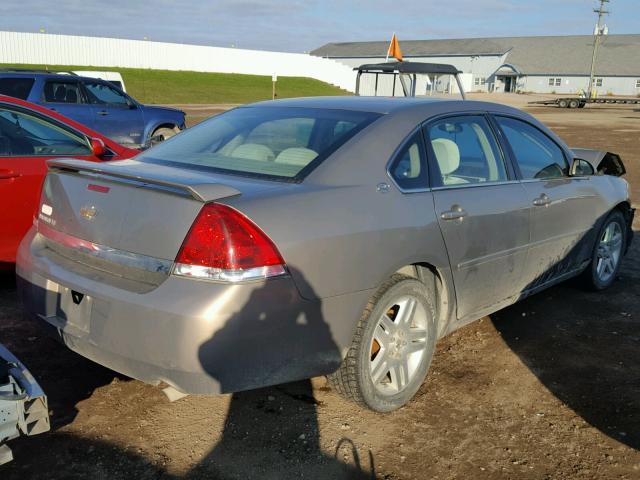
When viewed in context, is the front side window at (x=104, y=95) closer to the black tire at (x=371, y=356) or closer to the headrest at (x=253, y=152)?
the headrest at (x=253, y=152)

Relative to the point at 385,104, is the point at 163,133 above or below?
below

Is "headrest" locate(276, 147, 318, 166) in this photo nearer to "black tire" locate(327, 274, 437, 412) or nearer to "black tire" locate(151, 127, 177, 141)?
"black tire" locate(327, 274, 437, 412)

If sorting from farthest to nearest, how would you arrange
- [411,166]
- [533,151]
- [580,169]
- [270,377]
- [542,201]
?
[580,169] < [533,151] < [542,201] < [411,166] < [270,377]

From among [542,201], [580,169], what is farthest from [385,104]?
[580,169]

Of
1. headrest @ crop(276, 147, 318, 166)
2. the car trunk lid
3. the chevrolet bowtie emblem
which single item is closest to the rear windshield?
headrest @ crop(276, 147, 318, 166)

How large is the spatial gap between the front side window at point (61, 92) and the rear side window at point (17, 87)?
0.28 m

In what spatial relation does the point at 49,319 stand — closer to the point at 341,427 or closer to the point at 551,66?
the point at 341,427

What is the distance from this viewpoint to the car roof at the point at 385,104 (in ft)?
11.9

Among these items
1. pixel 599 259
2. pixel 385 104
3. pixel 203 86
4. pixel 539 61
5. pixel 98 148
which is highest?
pixel 539 61

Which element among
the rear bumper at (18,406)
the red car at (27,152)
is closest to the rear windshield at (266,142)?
the rear bumper at (18,406)

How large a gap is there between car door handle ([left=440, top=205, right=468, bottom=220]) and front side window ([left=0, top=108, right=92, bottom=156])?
327 cm

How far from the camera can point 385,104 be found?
3.71 metres

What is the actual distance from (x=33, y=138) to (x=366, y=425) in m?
3.64

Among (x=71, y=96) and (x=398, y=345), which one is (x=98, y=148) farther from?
(x=71, y=96)
